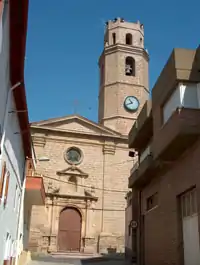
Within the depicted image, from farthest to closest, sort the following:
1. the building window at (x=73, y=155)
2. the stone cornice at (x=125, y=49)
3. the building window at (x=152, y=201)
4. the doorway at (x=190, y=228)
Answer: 1. the stone cornice at (x=125, y=49)
2. the building window at (x=73, y=155)
3. the building window at (x=152, y=201)
4. the doorway at (x=190, y=228)

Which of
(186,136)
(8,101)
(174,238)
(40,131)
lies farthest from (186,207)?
(40,131)

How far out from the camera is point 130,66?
117 feet

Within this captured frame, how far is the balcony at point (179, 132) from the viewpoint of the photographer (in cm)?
1108

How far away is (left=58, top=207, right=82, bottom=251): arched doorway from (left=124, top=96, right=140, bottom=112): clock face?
1051 cm

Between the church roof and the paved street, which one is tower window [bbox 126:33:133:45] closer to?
the church roof

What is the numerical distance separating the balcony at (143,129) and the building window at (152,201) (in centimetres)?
290

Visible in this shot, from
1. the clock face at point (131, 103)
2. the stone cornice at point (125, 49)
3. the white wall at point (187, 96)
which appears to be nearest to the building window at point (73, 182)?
the clock face at point (131, 103)

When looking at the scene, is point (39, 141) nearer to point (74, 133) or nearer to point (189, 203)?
point (74, 133)

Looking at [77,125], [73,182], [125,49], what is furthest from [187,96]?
[125,49]

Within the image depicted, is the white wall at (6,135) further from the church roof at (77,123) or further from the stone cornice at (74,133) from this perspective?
the church roof at (77,123)

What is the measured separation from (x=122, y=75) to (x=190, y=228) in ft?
80.0

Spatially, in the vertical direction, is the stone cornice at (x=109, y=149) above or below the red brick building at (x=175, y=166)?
above

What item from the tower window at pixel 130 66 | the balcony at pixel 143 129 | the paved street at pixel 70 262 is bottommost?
the paved street at pixel 70 262

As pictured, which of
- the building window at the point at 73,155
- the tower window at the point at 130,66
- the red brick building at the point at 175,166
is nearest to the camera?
the red brick building at the point at 175,166
